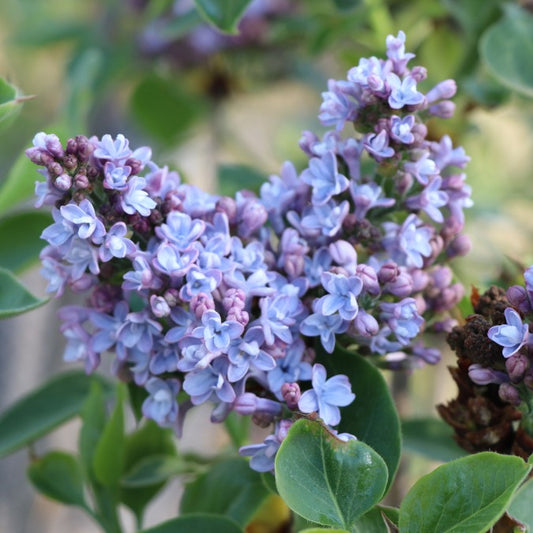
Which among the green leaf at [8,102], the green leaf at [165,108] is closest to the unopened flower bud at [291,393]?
the green leaf at [8,102]

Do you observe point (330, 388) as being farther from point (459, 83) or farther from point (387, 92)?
point (459, 83)

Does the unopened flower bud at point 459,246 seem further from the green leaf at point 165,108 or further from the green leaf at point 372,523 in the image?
the green leaf at point 165,108

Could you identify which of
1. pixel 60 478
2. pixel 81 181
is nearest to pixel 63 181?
pixel 81 181

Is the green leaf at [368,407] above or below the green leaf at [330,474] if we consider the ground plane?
below

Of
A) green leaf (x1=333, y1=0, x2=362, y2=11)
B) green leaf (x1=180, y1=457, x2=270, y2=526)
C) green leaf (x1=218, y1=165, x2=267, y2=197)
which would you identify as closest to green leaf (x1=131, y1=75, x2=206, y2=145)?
green leaf (x1=218, y1=165, x2=267, y2=197)

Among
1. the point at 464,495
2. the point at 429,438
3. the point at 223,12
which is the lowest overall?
the point at 429,438

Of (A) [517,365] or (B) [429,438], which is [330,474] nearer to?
(A) [517,365]
